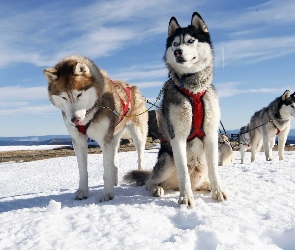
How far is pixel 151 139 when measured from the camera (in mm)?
20719

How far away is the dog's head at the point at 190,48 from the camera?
11.5ft

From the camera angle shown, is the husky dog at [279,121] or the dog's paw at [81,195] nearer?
the dog's paw at [81,195]

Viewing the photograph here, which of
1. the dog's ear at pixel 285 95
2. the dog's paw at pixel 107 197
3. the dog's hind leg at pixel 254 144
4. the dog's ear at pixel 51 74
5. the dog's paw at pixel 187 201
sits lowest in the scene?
the dog's paw at pixel 107 197

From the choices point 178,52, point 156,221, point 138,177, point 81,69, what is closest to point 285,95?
point 138,177

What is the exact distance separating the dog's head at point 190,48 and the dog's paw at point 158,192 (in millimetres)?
1363

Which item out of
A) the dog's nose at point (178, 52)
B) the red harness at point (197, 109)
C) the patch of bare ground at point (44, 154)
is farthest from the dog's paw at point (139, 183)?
the patch of bare ground at point (44, 154)

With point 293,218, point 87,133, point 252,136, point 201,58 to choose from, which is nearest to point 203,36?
point 201,58

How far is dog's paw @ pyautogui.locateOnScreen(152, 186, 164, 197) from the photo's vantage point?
3.91 meters

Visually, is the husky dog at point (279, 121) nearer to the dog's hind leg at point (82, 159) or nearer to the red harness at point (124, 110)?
the red harness at point (124, 110)

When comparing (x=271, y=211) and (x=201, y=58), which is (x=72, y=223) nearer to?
(x=271, y=211)

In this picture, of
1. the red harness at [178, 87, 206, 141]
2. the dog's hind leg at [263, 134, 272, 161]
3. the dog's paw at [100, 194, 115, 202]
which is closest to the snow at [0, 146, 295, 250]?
the dog's paw at [100, 194, 115, 202]

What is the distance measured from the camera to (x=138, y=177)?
4852 millimetres

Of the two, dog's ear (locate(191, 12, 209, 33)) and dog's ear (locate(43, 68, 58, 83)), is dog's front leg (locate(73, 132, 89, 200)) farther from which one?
dog's ear (locate(191, 12, 209, 33))

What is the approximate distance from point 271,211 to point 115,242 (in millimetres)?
1537
